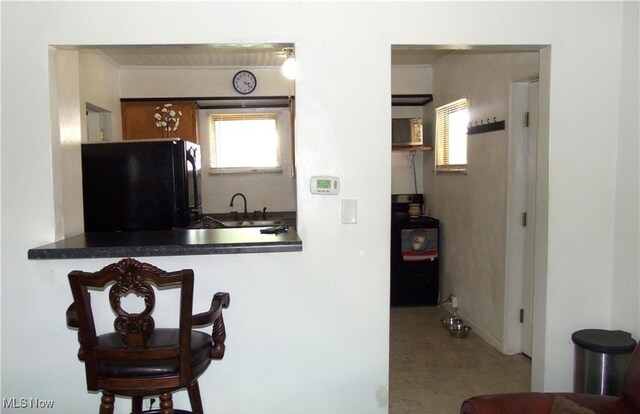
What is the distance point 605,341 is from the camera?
2309 mm

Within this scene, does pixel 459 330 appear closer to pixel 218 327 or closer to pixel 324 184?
pixel 324 184

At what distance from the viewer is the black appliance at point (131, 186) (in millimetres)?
3277

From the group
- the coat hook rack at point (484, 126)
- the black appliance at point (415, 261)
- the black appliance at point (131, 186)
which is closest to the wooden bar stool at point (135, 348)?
the black appliance at point (131, 186)

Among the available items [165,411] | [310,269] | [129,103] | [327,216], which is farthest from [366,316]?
[129,103]

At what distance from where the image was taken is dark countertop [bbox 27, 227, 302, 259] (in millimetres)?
2160

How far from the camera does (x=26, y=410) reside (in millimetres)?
2309

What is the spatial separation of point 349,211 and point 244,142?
3.35 m

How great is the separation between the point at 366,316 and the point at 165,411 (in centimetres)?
103

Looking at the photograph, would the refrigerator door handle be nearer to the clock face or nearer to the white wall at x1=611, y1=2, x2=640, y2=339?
the clock face

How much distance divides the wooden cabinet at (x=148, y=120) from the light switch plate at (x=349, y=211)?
3.09 metres

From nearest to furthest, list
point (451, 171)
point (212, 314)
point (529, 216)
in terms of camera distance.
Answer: point (212, 314) → point (529, 216) → point (451, 171)

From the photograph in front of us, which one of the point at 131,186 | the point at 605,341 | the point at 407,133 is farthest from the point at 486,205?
the point at 131,186

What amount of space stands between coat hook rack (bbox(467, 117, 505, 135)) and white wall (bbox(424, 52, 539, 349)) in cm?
3

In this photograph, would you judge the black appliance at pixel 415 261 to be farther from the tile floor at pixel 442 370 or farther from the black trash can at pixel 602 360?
the black trash can at pixel 602 360
